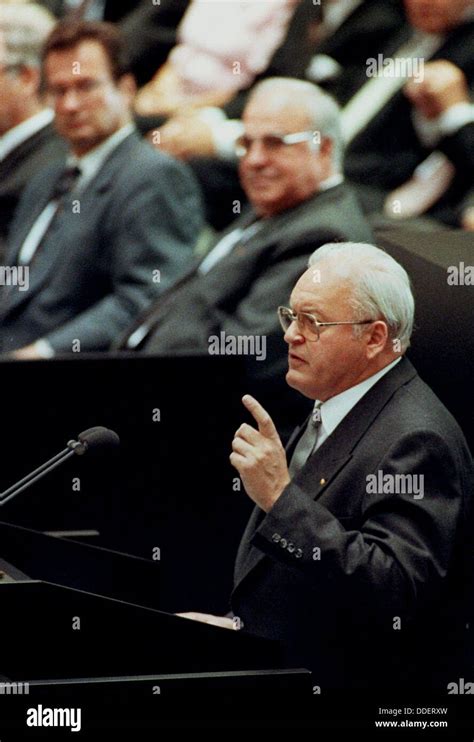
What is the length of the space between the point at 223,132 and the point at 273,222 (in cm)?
109

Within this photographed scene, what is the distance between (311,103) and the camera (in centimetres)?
385

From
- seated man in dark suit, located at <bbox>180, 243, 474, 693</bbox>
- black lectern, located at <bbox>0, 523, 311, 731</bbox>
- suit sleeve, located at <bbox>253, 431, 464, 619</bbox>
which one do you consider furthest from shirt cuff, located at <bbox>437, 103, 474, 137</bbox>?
black lectern, located at <bbox>0, 523, 311, 731</bbox>

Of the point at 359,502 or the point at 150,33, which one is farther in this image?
the point at 150,33

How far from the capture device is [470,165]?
13.8ft

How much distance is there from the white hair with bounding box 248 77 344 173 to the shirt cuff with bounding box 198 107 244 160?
1026mm

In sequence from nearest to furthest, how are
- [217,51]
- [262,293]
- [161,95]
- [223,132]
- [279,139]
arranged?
[262,293] < [279,139] < [223,132] < [217,51] < [161,95]

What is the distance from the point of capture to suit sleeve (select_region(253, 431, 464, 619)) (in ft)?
7.92

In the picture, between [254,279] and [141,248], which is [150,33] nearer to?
[141,248]

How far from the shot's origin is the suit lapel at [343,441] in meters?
2.61

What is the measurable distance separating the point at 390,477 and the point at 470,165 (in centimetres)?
187

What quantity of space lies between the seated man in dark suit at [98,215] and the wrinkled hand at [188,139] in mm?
261

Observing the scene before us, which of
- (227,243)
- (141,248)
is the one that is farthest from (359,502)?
(141,248)

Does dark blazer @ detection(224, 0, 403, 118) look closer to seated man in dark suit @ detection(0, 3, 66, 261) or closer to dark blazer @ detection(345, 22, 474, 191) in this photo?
dark blazer @ detection(345, 22, 474, 191)

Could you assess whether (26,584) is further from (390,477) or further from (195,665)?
(390,477)
